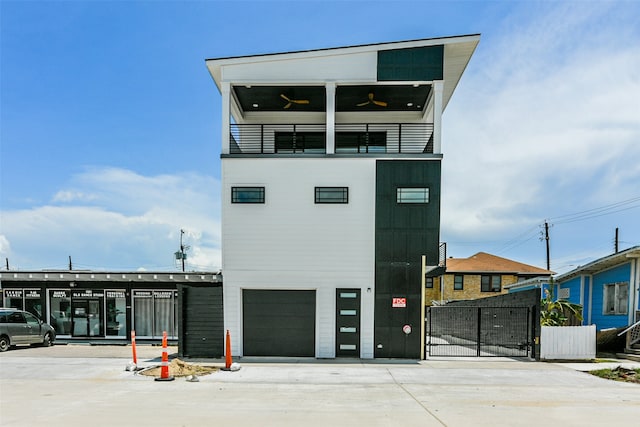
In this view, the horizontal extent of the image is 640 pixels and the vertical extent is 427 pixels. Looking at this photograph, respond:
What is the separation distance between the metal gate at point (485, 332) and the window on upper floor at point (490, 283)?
17901mm

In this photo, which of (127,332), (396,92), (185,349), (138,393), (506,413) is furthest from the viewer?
(127,332)

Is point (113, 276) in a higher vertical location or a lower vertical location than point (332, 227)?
lower

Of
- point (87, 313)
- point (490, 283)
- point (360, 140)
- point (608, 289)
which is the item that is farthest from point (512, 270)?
point (87, 313)

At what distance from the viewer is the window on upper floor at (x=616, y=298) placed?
17.7 m

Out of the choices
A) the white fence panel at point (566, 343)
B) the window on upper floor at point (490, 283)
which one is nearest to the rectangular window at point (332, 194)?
the white fence panel at point (566, 343)

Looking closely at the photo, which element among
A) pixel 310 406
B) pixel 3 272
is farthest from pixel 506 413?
pixel 3 272

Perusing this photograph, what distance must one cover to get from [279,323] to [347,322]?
2344 mm

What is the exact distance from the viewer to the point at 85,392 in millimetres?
9305

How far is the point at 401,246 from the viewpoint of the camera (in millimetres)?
14141

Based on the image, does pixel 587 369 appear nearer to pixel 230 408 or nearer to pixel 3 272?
pixel 230 408

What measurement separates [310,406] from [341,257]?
6.54m

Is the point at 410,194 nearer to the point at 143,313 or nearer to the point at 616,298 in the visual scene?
the point at 616,298

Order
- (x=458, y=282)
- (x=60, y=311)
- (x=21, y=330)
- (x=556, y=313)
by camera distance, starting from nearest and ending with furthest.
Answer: (x=556, y=313)
(x=21, y=330)
(x=60, y=311)
(x=458, y=282)

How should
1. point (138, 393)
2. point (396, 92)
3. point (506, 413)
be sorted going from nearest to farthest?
point (506, 413) < point (138, 393) < point (396, 92)
